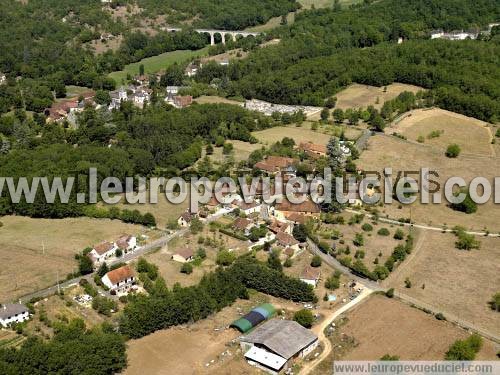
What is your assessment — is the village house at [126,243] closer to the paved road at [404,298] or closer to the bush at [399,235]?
the paved road at [404,298]

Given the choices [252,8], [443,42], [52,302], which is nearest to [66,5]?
[252,8]

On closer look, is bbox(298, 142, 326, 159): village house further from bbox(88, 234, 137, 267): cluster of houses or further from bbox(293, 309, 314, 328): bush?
bbox(293, 309, 314, 328): bush

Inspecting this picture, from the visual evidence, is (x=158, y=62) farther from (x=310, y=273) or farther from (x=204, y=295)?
(x=204, y=295)

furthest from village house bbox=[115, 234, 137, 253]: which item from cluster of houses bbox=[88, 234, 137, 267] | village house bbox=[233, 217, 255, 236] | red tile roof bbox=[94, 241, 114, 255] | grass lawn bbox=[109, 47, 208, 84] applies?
grass lawn bbox=[109, 47, 208, 84]

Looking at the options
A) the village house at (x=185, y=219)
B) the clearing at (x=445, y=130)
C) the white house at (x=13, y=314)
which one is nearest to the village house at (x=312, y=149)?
the clearing at (x=445, y=130)

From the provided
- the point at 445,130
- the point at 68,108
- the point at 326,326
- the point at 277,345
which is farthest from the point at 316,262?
the point at 68,108

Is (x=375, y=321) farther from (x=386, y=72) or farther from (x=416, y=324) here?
(x=386, y=72)
